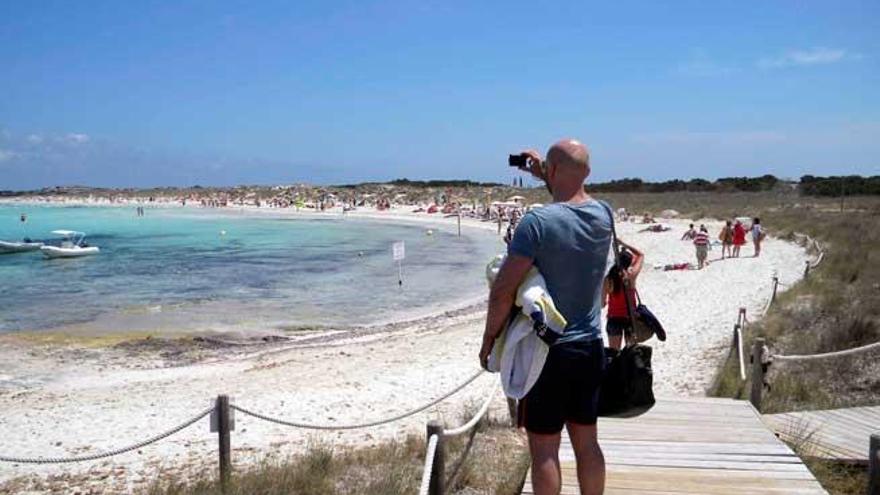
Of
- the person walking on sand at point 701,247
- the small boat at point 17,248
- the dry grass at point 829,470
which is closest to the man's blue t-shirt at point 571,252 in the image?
the dry grass at point 829,470

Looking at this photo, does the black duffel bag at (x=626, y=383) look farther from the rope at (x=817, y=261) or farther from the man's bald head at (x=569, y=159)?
the rope at (x=817, y=261)

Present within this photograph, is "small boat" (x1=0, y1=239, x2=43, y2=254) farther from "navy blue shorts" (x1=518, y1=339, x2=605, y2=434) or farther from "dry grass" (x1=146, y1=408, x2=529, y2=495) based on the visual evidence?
"navy blue shorts" (x1=518, y1=339, x2=605, y2=434)

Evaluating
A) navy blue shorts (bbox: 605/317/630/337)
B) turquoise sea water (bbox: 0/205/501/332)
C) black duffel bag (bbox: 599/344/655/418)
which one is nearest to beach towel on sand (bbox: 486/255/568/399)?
black duffel bag (bbox: 599/344/655/418)

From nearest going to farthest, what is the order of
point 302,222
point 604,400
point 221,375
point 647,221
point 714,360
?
point 604,400 → point 714,360 → point 221,375 → point 647,221 → point 302,222

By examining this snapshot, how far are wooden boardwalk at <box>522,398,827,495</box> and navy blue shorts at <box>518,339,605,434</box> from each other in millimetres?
1200

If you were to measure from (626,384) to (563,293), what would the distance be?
0.87 meters

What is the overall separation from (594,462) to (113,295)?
20.5m

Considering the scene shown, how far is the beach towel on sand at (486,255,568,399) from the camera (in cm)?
277

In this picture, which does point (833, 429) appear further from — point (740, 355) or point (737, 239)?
point (737, 239)

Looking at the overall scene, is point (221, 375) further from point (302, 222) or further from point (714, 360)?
point (302, 222)

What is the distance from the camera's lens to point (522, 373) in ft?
9.37

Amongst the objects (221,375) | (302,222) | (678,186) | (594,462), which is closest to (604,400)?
(594,462)

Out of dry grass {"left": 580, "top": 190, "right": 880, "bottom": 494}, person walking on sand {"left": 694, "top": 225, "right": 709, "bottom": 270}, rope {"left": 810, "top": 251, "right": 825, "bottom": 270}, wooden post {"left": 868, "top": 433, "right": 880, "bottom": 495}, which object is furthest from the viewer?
person walking on sand {"left": 694, "top": 225, "right": 709, "bottom": 270}

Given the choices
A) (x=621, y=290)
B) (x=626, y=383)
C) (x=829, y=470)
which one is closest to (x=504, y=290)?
(x=626, y=383)
